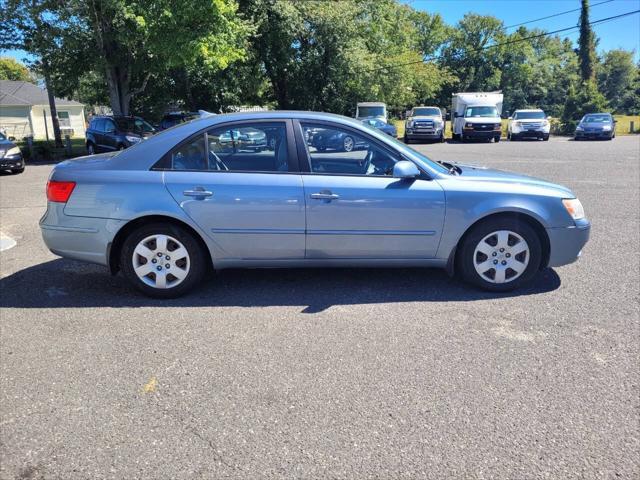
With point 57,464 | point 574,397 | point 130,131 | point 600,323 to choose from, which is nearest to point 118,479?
point 57,464

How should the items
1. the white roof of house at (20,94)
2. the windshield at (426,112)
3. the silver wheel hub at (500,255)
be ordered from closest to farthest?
the silver wheel hub at (500,255) → the windshield at (426,112) → the white roof of house at (20,94)

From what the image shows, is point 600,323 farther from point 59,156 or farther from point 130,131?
point 59,156

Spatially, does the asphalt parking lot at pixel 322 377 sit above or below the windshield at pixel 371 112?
below

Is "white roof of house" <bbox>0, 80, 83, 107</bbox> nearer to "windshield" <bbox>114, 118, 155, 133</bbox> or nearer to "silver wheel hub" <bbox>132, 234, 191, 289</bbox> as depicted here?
"windshield" <bbox>114, 118, 155, 133</bbox>

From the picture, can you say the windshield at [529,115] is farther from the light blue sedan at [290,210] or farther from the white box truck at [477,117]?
the light blue sedan at [290,210]

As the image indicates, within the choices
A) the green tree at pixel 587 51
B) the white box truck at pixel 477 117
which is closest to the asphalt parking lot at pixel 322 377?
the white box truck at pixel 477 117

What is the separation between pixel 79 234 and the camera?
4.48 meters

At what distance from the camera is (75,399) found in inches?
118

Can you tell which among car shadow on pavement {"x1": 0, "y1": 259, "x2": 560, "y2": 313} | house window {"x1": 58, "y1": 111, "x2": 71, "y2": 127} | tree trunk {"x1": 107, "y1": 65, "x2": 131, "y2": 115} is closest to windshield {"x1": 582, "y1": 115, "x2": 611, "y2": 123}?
tree trunk {"x1": 107, "y1": 65, "x2": 131, "y2": 115}

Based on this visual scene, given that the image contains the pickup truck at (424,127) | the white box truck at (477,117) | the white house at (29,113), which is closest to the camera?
the white box truck at (477,117)

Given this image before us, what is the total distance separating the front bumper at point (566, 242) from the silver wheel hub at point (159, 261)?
3235mm

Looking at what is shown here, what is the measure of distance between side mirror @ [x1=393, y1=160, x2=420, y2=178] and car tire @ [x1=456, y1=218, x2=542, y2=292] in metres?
0.76

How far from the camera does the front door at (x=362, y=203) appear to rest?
172 inches

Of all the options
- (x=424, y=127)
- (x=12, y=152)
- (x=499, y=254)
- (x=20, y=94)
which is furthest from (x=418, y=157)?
→ (x=20, y=94)
